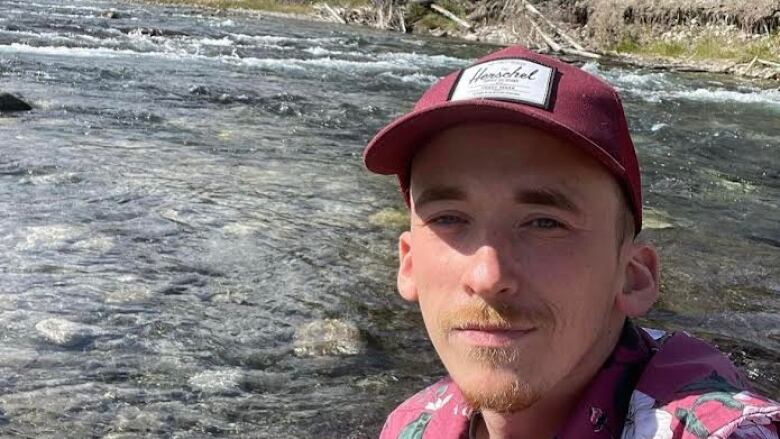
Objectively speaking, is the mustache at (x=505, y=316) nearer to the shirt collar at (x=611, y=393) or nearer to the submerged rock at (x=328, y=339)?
the shirt collar at (x=611, y=393)

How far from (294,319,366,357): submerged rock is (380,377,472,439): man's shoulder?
91.6 inches

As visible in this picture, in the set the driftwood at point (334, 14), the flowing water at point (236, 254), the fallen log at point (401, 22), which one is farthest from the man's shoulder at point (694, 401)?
the driftwood at point (334, 14)

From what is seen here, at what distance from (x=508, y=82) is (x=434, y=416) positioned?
873 millimetres

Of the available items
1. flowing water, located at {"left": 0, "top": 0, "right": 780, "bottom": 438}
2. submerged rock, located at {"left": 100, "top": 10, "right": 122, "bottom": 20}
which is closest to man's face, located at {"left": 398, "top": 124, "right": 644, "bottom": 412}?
flowing water, located at {"left": 0, "top": 0, "right": 780, "bottom": 438}

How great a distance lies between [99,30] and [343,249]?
62.0 ft

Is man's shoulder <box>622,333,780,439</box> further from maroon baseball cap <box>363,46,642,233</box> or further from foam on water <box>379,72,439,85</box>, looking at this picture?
foam on water <box>379,72,439,85</box>

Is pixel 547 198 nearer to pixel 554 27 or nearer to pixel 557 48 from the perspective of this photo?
pixel 557 48

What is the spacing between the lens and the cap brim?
1.80 m

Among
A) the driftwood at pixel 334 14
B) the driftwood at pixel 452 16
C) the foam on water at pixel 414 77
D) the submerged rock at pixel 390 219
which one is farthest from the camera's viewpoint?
the driftwood at pixel 334 14

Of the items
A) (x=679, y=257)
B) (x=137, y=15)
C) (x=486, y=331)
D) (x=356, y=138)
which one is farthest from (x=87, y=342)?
(x=137, y=15)

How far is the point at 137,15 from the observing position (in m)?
31.0

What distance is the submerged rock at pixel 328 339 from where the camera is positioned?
15.3 ft

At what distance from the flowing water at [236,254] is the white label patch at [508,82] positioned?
7.72 feet

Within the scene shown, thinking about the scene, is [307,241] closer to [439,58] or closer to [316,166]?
[316,166]
